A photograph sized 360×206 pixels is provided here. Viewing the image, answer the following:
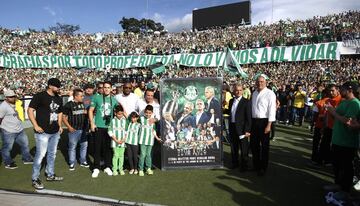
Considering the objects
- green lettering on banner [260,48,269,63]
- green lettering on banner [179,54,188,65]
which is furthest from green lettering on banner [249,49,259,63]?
green lettering on banner [179,54,188,65]

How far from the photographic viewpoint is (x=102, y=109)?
723 cm

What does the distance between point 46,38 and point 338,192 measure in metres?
38.9

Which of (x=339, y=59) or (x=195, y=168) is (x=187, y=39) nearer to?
(x=339, y=59)

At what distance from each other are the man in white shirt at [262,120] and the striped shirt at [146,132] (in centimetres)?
204

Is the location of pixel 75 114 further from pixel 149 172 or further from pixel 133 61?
pixel 133 61

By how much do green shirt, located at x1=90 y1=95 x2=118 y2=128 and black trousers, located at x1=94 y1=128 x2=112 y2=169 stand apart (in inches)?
5.2

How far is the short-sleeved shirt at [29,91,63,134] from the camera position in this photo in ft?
20.4

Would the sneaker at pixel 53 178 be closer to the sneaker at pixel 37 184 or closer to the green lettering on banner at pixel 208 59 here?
the sneaker at pixel 37 184

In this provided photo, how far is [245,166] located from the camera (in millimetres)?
7336

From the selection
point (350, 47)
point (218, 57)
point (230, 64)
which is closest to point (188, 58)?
point (218, 57)

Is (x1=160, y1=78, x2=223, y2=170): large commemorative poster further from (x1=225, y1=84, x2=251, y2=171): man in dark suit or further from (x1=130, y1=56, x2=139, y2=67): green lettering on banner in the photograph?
(x1=130, y1=56, x2=139, y2=67): green lettering on banner

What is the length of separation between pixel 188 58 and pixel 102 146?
936 inches

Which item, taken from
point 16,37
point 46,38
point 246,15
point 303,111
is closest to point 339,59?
point 303,111

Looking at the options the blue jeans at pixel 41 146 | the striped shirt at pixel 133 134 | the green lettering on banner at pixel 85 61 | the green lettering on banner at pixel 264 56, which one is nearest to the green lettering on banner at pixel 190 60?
the green lettering on banner at pixel 264 56
